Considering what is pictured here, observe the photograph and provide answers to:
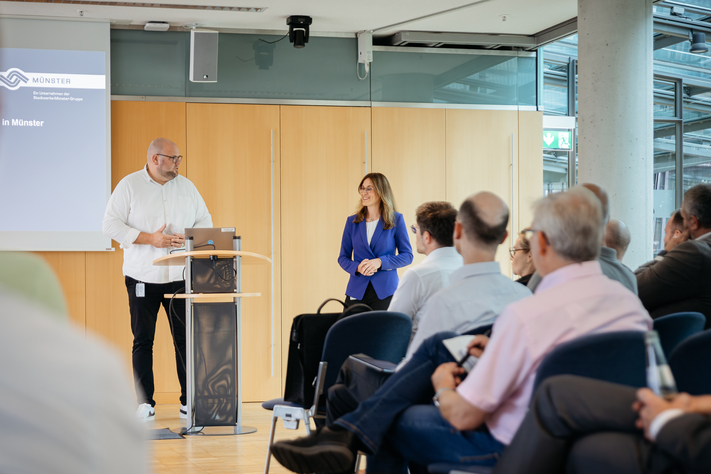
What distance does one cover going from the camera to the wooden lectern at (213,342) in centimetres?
448

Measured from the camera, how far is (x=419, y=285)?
10.2 ft

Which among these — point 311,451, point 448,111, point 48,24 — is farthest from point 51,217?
point 311,451

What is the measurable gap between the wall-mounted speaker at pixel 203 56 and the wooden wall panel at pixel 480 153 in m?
2.35

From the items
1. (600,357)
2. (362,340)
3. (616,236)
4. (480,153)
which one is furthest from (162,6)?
(600,357)

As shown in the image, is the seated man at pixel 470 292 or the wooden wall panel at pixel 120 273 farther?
the wooden wall panel at pixel 120 273

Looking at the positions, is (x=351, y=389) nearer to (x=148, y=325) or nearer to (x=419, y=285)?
(x=419, y=285)

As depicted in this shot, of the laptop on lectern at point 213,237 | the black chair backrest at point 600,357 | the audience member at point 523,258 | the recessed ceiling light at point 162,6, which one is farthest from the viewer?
the recessed ceiling light at point 162,6

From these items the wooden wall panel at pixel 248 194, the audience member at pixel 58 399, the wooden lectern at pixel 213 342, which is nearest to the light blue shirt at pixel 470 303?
the audience member at pixel 58 399

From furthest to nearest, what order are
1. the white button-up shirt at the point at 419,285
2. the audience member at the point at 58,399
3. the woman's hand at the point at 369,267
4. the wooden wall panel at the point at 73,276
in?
1. the wooden wall panel at the point at 73,276
2. the woman's hand at the point at 369,267
3. the white button-up shirt at the point at 419,285
4. the audience member at the point at 58,399

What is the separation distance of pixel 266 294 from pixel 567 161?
149 inches

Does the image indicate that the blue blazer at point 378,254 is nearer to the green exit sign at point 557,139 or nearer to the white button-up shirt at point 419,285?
the white button-up shirt at point 419,285

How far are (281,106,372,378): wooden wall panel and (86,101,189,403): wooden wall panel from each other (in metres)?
1.08

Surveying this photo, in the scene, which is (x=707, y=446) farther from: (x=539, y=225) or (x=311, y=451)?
(x=311, y=451)

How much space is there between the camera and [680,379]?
167 cm
